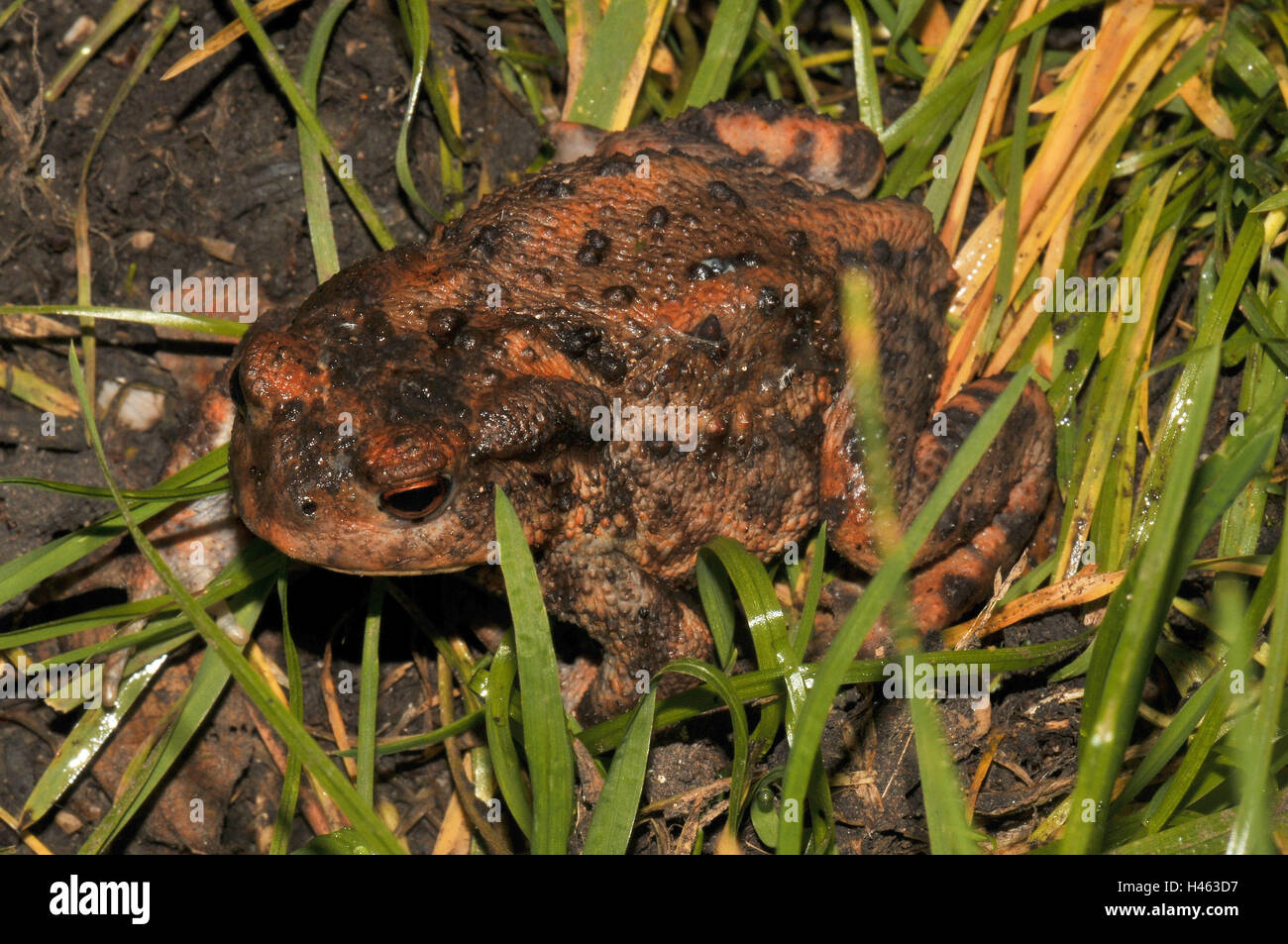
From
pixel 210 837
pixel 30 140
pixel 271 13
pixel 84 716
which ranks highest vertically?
pixel 271 13

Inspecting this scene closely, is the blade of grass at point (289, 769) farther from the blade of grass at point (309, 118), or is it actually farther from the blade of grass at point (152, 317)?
the blade of grass at point (309, 118)

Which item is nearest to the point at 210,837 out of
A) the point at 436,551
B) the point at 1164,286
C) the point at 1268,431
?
the point at 436,551

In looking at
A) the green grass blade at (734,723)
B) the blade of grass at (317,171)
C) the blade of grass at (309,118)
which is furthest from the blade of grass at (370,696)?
the blade of grass at (309,118)

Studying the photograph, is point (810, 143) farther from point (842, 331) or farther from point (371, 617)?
point (371, 617)

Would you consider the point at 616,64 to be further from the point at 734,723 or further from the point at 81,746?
the point at 81,746

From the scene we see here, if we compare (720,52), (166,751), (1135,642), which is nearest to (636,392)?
(1135,642)

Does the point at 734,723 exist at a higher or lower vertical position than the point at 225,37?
lower
